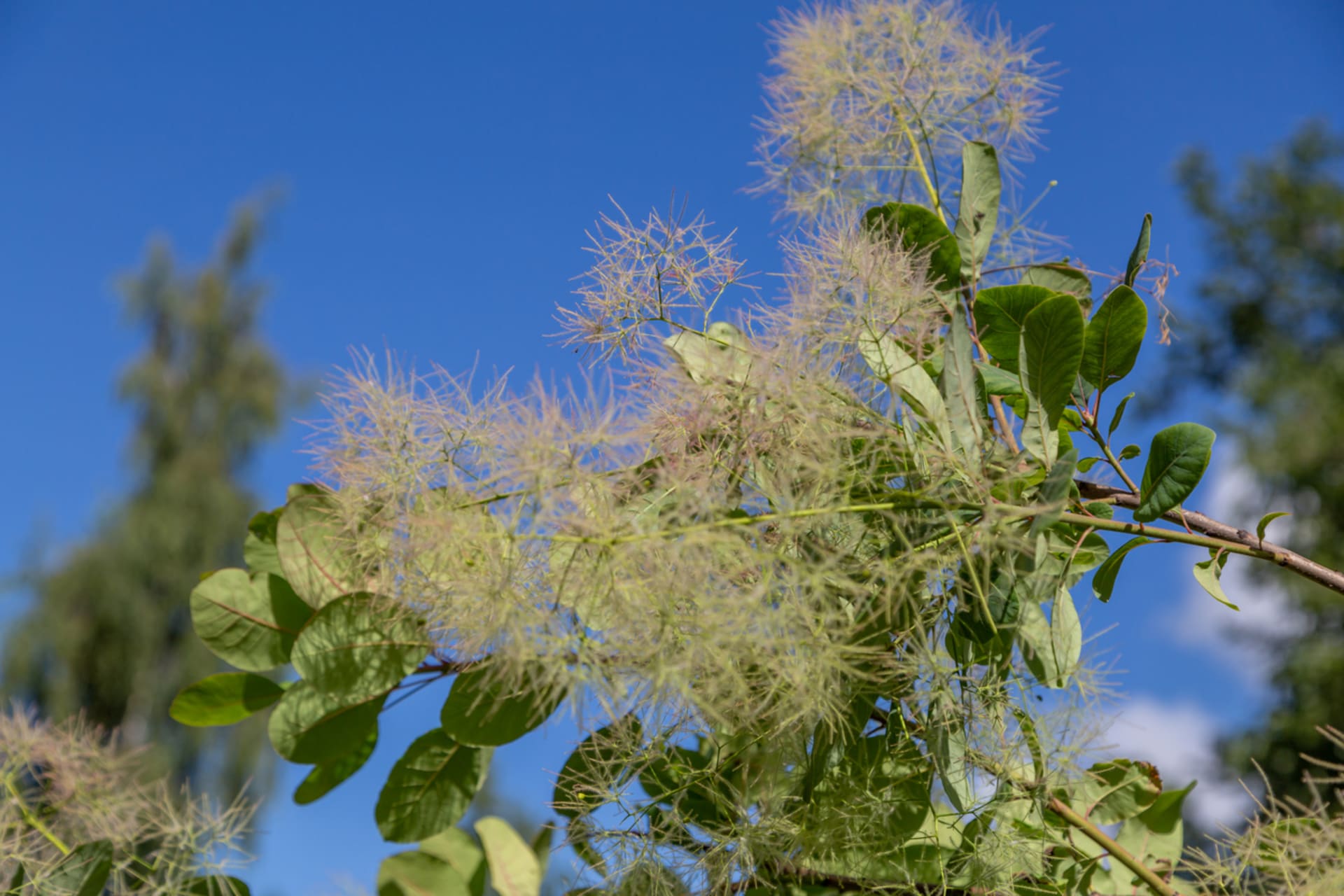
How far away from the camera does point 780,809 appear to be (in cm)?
74

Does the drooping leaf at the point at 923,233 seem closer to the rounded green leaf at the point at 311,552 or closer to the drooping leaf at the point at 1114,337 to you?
the drooping leaf at the point at 1114,337

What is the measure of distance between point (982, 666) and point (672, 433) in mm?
288

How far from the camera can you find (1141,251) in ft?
2.87

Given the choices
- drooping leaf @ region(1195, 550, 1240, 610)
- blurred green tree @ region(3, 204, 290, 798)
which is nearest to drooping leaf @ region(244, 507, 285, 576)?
drooping leaf @ region(1195, 550, 1240, 610)

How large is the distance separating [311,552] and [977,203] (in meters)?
0.69

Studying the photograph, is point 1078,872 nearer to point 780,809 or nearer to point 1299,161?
point 780,809

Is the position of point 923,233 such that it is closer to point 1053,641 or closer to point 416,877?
point 1053,641

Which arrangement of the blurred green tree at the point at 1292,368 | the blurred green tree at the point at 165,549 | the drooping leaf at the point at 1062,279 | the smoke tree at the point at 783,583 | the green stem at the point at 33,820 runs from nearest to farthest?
the smoke tree at the point at 783,583, the drooping leaf at the point at 1062,279, the green stem at the point at 33,820, the blurred green tree at the point at 1292,368, the blurred green tree at the point at 165,549

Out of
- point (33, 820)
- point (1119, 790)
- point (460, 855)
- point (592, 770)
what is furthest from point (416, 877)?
point (1119, 790)

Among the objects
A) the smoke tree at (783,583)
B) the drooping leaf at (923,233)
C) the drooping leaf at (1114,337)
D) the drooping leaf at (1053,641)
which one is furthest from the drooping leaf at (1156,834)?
the drooping leaf at (923,233)

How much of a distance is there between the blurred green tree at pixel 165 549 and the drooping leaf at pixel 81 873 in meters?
8.95

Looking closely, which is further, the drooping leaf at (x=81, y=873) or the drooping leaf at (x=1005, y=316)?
the drooping leaf at (x=81, y=873)

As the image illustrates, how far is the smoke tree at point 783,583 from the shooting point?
645mm

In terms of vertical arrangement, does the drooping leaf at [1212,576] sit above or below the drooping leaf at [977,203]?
below
